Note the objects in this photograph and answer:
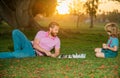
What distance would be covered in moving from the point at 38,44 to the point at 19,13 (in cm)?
1762

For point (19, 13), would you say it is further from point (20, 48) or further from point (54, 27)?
point (54, 27)

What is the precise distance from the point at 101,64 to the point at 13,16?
66.7 ft

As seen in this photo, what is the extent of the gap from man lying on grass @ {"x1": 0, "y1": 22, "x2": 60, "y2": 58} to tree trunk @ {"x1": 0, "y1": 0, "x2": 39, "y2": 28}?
1666 centimetres

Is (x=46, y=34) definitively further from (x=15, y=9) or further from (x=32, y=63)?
(x=15, y=9)

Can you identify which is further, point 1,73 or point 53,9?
point 53,9

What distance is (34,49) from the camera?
11.7m

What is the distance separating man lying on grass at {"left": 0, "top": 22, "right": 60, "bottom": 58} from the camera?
37.0 feet

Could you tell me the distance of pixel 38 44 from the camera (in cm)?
1132

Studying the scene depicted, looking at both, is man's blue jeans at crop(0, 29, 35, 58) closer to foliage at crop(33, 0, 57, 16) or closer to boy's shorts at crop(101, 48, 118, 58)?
boy's shorts at crop(101, 48, 118, 58)

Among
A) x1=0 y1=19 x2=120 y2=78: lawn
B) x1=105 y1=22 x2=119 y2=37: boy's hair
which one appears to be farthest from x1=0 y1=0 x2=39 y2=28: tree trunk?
x1=105 y1=22 x2=119 y2=37: boy's hair

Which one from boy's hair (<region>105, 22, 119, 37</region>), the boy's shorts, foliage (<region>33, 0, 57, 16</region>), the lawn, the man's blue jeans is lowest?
the lawn

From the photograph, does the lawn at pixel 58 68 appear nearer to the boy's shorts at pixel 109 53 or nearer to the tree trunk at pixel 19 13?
the boy's shorts at pixel 109 53

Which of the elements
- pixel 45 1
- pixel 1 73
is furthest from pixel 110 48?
pixel 45 1

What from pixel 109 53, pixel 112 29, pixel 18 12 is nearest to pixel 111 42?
pixel 112 29
